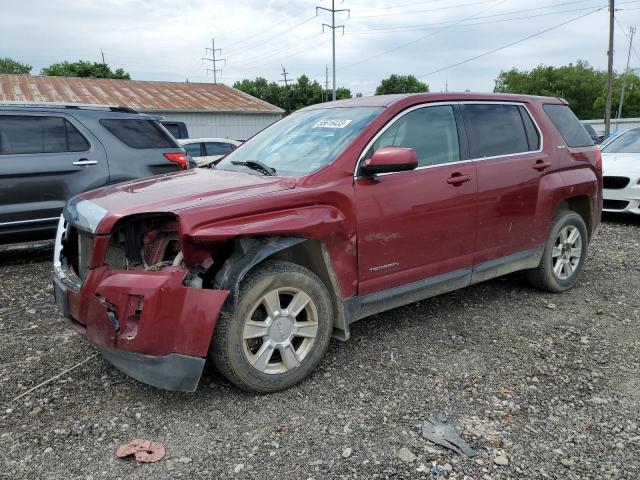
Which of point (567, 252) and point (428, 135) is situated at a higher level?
point (428, 135)

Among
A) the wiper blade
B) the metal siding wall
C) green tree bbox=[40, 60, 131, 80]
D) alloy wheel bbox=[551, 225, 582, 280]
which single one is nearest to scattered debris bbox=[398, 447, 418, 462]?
the wiper blade

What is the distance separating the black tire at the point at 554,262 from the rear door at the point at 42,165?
4562 millimetres

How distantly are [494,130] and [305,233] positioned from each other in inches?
83.0

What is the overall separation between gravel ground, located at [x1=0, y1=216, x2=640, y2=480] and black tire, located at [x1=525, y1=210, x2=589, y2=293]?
18.8 inches

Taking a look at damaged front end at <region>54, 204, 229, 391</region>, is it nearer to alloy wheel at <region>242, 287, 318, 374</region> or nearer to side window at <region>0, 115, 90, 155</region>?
alloy wheel at <region>242, 287, 318, 374</region>

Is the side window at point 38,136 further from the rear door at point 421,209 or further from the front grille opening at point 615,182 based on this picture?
the front grille opening at point 615,182

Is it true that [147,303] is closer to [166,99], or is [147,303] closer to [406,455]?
[406,455]

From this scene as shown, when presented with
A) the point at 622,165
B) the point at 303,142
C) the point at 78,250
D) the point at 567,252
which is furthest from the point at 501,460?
the point at 622,165

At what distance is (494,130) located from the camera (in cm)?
424

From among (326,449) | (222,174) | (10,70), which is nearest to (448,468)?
(326,449)

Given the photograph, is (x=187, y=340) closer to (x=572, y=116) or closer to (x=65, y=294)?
(x=65, y=294)

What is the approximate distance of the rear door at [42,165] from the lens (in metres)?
5.38

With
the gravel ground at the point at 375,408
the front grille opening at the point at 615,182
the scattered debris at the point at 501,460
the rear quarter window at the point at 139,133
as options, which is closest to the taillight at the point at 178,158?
the rear quarter window at the point at 139,133

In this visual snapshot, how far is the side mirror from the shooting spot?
322 centimetres
